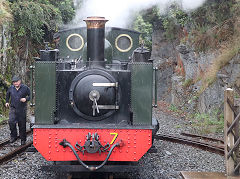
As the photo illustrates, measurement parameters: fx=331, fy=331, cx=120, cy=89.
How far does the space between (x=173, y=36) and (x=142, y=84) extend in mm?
12326

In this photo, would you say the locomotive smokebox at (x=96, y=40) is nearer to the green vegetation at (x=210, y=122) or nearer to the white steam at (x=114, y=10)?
the white steam at (x=114, y=10)

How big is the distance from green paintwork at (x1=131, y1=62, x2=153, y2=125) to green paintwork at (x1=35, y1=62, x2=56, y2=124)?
1.15 metres

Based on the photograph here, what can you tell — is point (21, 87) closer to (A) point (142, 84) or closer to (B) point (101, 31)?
(B) point (101, 31)

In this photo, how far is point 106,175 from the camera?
5.04m

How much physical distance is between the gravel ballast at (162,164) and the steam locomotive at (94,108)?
2.79 feet

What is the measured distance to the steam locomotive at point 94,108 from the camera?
4.55 meters

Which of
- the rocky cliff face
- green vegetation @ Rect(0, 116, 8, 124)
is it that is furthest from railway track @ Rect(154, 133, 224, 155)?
green vegetation @ Rect(0, 116, 8, 124)

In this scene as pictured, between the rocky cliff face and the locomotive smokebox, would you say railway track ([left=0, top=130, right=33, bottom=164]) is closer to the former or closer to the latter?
the locomotive smokebox

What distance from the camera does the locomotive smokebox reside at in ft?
16.4

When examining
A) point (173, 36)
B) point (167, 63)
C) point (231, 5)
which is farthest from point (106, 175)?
point (167, 63)

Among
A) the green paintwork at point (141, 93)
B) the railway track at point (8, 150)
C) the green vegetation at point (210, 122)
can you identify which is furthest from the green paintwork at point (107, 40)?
the green vegetation at point (210, 122)

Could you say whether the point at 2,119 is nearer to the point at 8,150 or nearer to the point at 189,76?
the point at 8,150

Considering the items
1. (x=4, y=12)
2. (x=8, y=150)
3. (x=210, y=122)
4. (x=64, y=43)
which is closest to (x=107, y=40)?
(x=64, y=43)

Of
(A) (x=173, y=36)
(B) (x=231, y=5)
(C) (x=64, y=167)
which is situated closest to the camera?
(C) (x=64, y=167)
